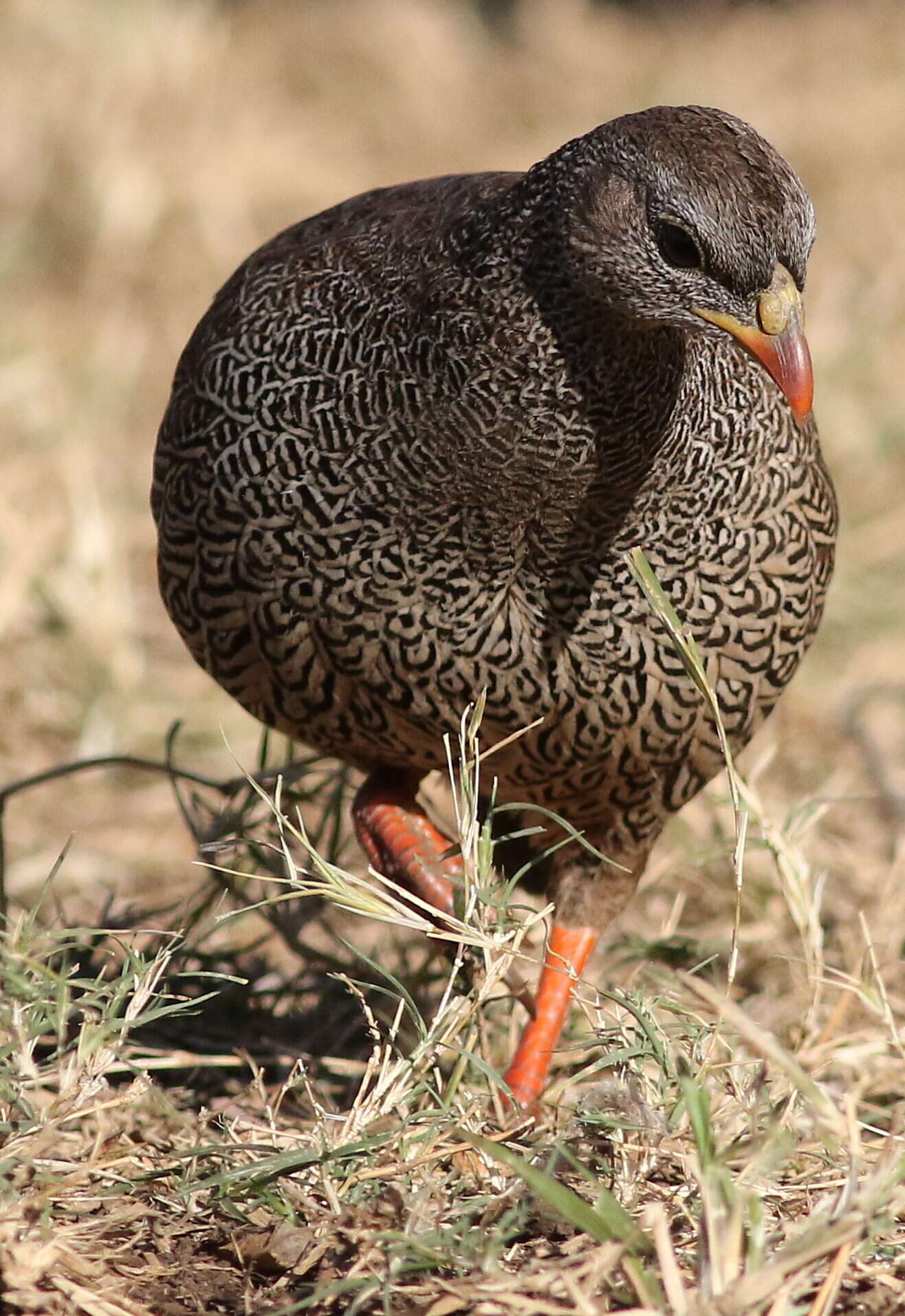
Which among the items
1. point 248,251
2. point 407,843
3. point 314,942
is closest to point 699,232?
point 407,843

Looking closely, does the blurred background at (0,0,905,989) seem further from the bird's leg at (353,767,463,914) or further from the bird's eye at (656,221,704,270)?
the bird's eye at (656,221,704,270)

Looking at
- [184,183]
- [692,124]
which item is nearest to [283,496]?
[692,124]

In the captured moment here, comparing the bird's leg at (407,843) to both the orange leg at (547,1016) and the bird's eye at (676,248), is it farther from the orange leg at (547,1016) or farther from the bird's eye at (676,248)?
the bird's eye at (676,248)

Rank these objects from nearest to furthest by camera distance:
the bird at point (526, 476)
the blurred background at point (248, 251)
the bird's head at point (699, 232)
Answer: the bird's head at point (699, 232) < the bird at point (526, 476) < the blurred background at point (248, 251)

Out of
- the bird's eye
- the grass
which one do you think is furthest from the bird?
the grass

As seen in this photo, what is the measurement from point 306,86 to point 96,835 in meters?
7.72

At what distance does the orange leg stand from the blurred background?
1.42 ft

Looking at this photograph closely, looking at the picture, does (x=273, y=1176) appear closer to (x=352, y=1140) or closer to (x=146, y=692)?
(x=352, y=1140)

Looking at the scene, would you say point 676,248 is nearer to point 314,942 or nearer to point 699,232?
point 699,232

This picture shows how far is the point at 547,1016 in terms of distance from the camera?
381cm

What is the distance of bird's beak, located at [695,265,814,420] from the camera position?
2965 mm

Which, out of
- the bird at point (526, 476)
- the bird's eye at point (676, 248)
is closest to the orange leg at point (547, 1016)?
the bird at point (526, 476)

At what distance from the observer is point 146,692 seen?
5.75 meters

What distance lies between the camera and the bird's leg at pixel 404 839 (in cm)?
360
